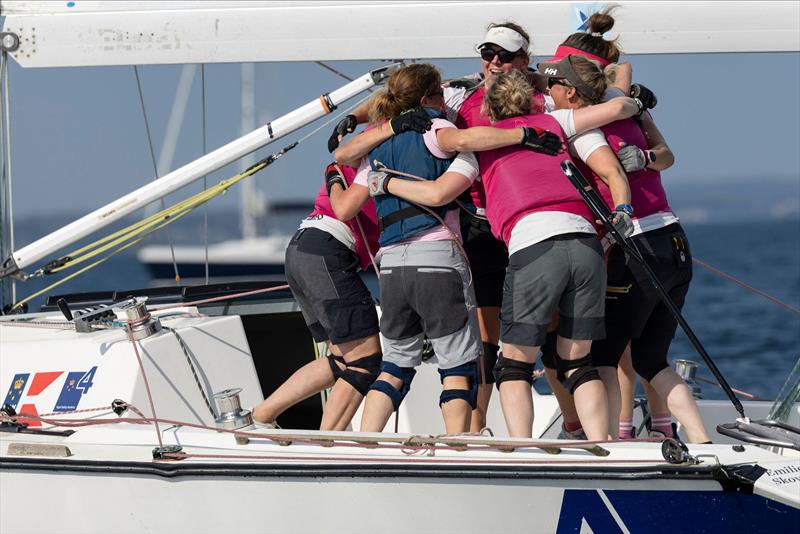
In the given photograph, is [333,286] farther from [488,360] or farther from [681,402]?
[681,402]

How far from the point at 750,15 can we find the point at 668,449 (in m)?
2.26

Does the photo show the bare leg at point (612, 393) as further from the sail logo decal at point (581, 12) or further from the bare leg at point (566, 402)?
the sail logo decal at point (581, 12)

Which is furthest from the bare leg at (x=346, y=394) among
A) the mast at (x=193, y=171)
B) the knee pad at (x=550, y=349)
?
the mast at (x=193, y=171)

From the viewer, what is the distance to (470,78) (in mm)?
4824

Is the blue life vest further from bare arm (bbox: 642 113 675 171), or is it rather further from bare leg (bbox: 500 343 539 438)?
bare arm (bbox: 642 113 675 171)

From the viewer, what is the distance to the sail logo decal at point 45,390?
4930 mm

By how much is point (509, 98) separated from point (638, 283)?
786 mm

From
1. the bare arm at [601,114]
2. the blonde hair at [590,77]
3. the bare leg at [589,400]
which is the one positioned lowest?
the bare leg at [589,400]

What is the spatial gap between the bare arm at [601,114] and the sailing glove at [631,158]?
11 cm

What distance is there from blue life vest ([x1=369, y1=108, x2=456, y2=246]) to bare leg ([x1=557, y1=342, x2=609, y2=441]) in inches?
25.2

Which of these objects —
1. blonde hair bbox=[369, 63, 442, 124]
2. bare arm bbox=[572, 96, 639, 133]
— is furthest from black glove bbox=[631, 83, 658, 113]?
blonde hair bbox=[369, 63, 442, 124]

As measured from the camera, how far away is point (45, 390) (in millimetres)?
4992

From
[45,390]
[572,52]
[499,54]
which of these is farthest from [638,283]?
[45,390]

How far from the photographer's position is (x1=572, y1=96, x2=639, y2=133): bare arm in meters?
4.29
